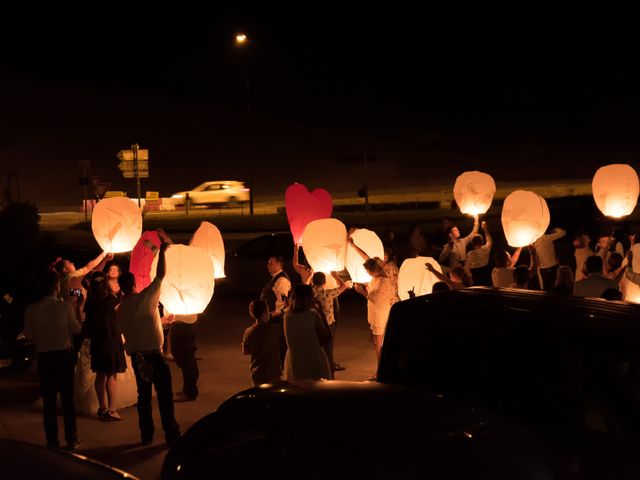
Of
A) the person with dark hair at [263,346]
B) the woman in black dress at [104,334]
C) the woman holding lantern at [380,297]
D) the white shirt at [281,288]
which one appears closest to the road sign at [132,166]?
the white shirt at [281,288]

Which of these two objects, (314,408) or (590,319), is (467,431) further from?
(590,319)

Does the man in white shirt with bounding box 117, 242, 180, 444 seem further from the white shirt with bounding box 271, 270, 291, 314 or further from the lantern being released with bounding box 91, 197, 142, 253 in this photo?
the white shirt with bounding box 271, 270, 291, 314

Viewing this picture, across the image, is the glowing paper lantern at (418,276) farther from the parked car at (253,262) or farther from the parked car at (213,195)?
the parked car at (213,195)

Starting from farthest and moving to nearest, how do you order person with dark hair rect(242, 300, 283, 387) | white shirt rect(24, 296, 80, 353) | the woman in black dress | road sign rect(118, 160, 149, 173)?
road sign rect(118, 160, 149, 173) < the woman in black dress < person with dark hair rect(242, 300, 283, 387) < white shirt rect(24, 296, 80, 353)

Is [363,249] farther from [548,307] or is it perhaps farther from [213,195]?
[213,195]

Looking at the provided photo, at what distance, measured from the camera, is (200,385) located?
9.55 meters

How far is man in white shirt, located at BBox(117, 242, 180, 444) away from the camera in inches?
285

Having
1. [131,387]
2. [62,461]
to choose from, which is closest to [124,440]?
[131,387]

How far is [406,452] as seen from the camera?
9.35 feet

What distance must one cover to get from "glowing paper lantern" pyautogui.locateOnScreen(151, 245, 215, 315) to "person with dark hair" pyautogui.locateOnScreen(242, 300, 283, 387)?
0.49 meters

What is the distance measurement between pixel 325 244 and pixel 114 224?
92.2 inches

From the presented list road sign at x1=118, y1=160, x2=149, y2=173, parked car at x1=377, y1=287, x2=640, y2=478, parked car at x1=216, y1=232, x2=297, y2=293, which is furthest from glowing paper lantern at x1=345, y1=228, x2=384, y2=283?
road sign at x1=118, y1=160, x2=149, y2=173

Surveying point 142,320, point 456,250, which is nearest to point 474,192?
point 456,250

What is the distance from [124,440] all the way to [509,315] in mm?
4781
